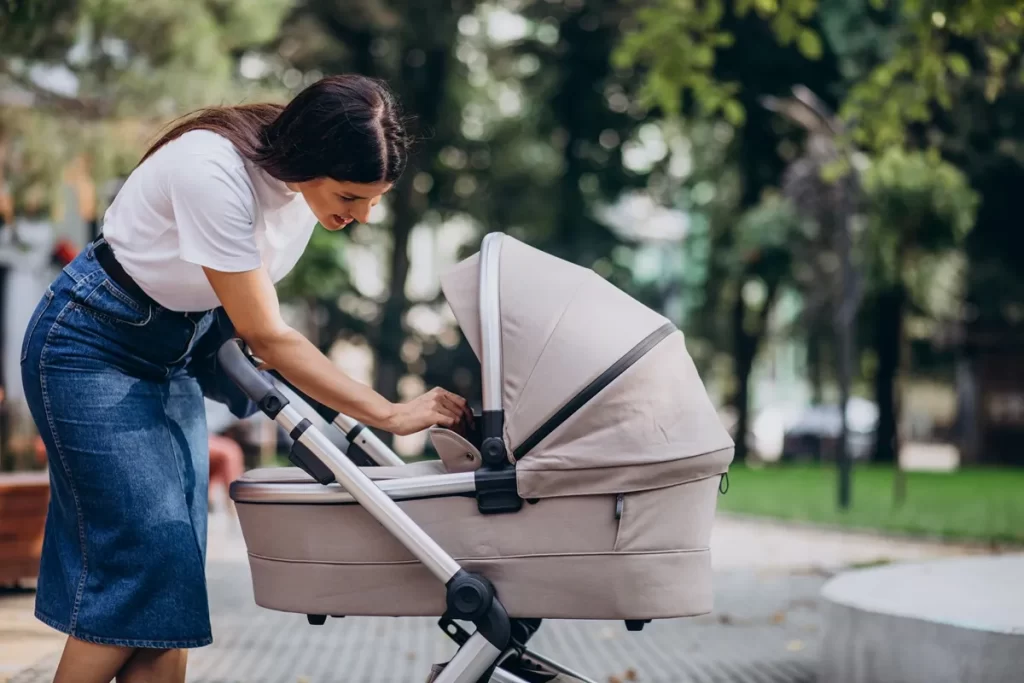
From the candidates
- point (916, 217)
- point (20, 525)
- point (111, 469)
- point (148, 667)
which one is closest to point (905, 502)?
point (916, 217)

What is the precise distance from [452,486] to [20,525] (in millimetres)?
5339

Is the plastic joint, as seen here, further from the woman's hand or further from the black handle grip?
the black handle grip

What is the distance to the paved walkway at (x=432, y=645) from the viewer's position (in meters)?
6.00

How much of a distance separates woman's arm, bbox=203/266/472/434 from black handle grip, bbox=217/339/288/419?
0.43 ft

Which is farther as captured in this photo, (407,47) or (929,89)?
(407,47)

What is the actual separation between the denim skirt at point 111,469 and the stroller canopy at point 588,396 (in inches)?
28.7

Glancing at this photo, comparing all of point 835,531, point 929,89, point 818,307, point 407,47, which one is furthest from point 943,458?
point 929,89

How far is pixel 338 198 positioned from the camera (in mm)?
3189

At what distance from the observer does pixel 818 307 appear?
29.5m

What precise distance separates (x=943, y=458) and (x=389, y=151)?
1824 inches

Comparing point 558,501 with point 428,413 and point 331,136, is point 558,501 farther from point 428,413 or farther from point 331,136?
point 331,136

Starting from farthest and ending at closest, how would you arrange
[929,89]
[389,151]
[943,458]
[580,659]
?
[943,458] → [929,89] → [580,659] → [389,151]

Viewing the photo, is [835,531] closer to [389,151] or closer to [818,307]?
[389,151]

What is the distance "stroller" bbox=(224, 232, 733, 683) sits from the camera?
125 inches
